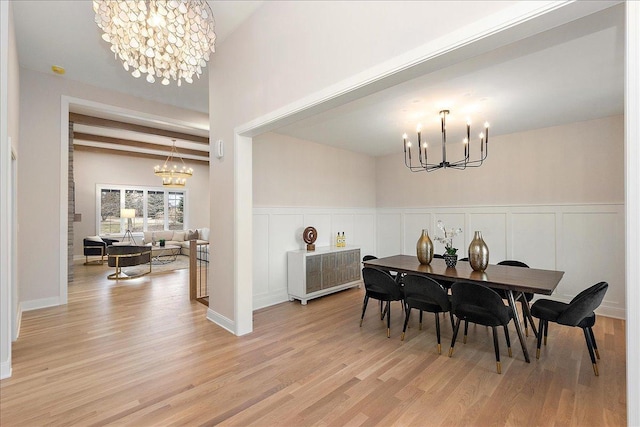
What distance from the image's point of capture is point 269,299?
15.1ft

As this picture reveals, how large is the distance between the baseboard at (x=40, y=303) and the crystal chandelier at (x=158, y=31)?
4003mm

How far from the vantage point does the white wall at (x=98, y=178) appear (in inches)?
352

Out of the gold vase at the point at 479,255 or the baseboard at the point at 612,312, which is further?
the baseboard at the point at 612,312

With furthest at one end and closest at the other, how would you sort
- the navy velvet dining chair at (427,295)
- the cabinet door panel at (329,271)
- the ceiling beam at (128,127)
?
the ceiling beam at (128,127), the cabinet door panel at (329,271), the navy velvet dining chair at (427,295)

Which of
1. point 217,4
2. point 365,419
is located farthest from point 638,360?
point 217,4

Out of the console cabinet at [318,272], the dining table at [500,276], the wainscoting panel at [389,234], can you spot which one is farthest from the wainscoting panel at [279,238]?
the dining table at [500,276]

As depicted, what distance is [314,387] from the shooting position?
2336mm

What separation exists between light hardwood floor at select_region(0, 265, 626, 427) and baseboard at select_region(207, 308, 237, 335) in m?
0.08

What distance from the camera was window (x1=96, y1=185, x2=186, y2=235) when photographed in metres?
9.43

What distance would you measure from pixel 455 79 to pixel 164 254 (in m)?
8.93

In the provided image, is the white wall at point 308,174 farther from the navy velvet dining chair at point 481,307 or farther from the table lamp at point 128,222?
the table lamp at point 128,222

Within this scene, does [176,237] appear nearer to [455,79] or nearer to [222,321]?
[222,321]

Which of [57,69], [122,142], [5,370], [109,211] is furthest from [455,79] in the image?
[109,211]

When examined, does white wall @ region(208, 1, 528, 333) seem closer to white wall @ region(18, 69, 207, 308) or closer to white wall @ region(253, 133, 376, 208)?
white wall @ region(253, 133, 376, 208)
